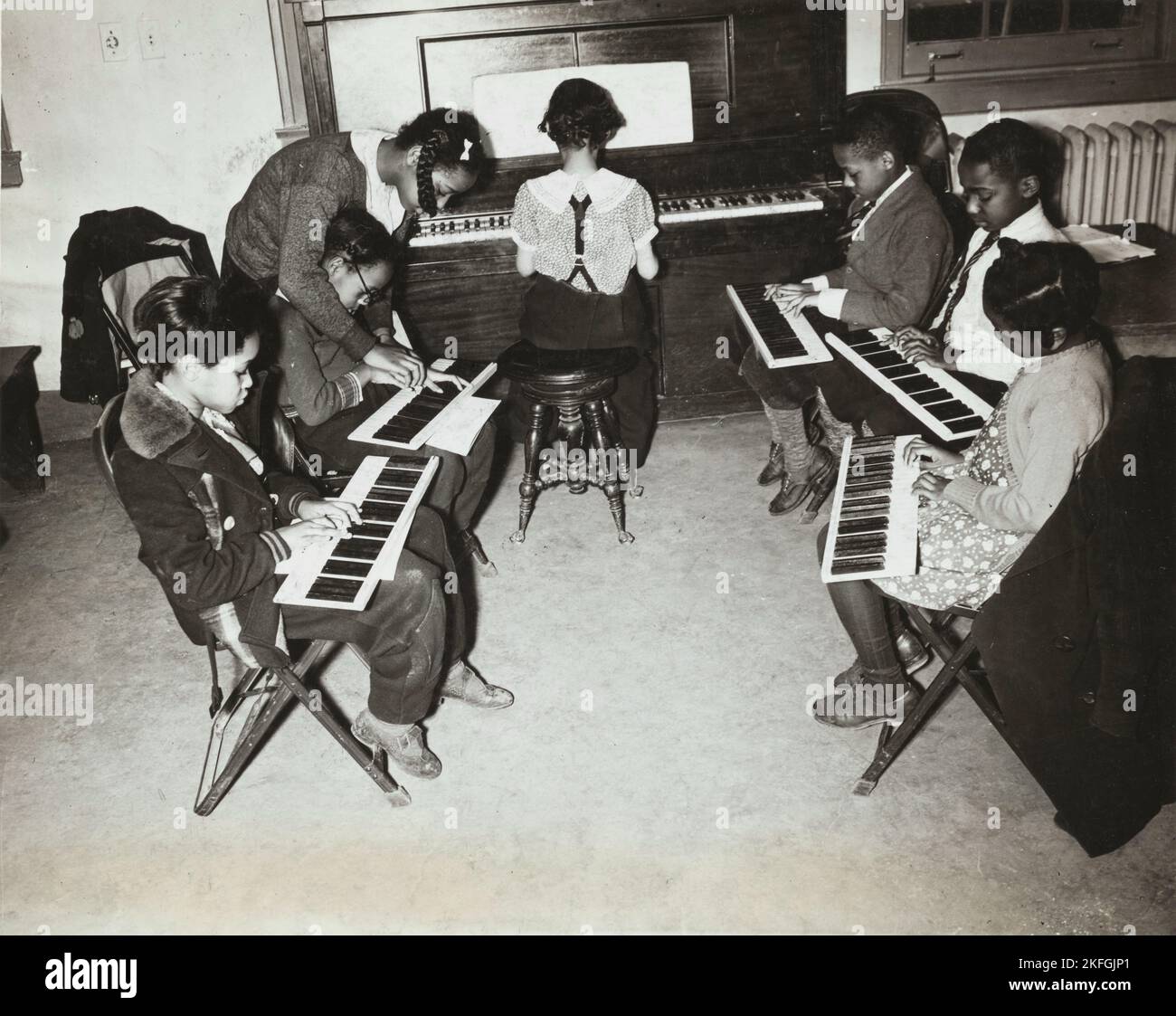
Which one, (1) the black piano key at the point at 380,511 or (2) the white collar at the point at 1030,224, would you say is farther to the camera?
(2) the white collar at the point at 1030,224

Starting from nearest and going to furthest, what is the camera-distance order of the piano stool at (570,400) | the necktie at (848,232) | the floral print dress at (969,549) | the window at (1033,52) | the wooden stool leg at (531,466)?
the floral print dress at (969,549)
the piano stool at (570,400)
the wooden stool leg at (531,466)
the necktie at (848,232)
the window at (1033,52)

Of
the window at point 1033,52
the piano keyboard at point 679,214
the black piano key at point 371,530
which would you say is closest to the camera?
the black piano key at point 371,530

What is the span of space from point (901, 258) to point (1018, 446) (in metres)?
1.19

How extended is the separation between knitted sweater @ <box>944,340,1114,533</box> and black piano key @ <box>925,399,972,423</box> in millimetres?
520

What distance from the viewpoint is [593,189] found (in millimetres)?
3541

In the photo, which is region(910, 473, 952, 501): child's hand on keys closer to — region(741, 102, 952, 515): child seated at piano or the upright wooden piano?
region(741, 102, 952, 515): child seated at piano

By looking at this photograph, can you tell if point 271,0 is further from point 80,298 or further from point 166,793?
point 166,793

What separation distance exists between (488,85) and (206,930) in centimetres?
312

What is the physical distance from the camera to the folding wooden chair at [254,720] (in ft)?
7.93

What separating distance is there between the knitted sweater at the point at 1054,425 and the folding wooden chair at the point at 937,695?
0.35m

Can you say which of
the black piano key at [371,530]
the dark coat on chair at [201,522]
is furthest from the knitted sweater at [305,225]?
the black piano key at [371,530]

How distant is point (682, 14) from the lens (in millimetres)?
4094

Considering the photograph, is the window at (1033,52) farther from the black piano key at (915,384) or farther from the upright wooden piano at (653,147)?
the black piano key at (915,384)

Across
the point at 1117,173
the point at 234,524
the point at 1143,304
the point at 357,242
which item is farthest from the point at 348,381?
the point at 1117,173
